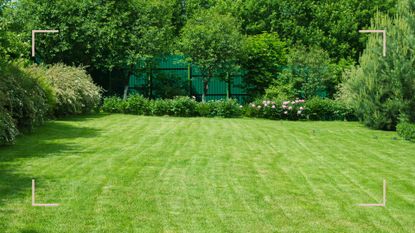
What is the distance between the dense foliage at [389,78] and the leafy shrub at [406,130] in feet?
2.69

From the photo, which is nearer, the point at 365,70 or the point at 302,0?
the point at 365,70

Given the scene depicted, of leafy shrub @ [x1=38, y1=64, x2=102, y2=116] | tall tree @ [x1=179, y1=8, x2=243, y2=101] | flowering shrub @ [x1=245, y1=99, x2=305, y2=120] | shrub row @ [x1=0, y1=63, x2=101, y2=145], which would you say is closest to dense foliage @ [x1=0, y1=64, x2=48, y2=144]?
shrub row @ [x1=0, y1=63, x2=101, y2=145]

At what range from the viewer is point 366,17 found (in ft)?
99.7

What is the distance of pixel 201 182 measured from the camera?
8.07 meters

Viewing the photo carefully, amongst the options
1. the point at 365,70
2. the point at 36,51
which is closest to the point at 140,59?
the point at 36,51

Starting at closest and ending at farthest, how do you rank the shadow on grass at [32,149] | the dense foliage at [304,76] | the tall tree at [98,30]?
the shadow on grass at [32,149] < the tall tree at [98,30] < the dense foliage at [304,76]

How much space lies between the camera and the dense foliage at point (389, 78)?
51.2ft

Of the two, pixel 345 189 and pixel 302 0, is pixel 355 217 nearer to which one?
pixel 345 189

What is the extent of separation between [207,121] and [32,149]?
26.3 feet

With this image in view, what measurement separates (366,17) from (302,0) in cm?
389

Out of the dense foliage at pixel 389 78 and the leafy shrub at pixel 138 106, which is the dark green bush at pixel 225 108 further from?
the dense foliage at pixel 389 78

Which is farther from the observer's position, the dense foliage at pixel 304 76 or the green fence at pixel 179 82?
the green fence at pixel 179 82

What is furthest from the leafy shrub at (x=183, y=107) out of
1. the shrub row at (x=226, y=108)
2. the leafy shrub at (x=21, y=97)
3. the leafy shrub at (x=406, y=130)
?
the leafy shrub at (x=406, y=130)

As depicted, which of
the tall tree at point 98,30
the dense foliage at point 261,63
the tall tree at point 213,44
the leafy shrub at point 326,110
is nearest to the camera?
the leafy shrub at point 326,110
